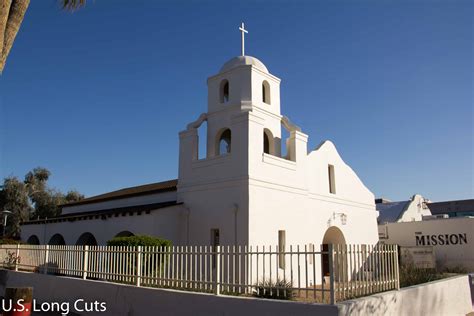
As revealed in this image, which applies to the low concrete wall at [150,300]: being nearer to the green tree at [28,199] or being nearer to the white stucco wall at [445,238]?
the white stucco wall at [445,238]

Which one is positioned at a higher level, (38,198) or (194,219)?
(38,198)

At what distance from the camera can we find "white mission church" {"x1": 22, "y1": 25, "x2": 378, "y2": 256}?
14422mm

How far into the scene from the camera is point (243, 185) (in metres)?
14.1

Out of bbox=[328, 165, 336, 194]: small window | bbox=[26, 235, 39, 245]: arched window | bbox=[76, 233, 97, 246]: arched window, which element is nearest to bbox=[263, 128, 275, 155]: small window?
bbox=[328, 165, 336, 194]: small window

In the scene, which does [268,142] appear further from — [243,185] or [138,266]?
[138,266]

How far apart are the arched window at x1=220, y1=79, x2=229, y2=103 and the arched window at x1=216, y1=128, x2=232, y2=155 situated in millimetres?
1316

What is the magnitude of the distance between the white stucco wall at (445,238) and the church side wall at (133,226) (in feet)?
52.4

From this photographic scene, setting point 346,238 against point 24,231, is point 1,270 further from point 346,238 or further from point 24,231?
point 346,238

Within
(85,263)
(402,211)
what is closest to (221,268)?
(85,263)

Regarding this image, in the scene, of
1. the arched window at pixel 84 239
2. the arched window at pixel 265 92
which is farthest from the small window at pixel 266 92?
the arched window at pixel 84 239

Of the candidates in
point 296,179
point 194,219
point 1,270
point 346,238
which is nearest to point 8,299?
point 194,219

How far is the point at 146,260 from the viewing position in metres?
10.7

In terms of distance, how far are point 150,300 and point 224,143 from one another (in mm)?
7912

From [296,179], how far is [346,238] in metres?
5.37
